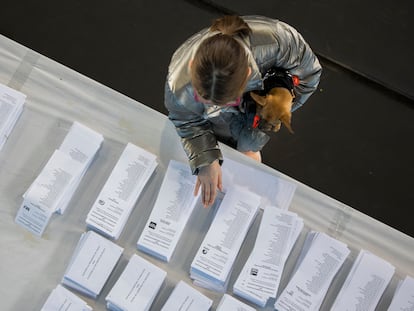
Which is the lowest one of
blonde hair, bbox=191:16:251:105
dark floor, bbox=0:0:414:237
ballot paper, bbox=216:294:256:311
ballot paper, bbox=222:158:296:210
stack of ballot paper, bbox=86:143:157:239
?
ballot paper, bbox=216:294:256:311

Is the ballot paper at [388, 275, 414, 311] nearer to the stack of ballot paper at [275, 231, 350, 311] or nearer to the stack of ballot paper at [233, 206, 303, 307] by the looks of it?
the stack of ballot paper at [275, 231, 350, 311]

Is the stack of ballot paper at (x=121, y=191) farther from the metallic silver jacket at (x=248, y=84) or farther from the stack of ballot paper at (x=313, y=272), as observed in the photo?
the stack of ballot paper at (x=313, y=272)

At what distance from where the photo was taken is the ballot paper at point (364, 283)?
1.29 meters

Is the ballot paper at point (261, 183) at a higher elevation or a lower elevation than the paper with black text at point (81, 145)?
higher

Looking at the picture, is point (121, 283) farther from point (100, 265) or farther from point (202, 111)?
point (202, 111)

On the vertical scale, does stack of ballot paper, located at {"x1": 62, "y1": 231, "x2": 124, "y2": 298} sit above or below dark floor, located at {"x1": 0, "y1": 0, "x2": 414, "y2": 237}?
below

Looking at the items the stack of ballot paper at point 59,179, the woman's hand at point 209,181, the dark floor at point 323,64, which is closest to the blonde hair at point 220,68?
the woman's hand at point 209,181

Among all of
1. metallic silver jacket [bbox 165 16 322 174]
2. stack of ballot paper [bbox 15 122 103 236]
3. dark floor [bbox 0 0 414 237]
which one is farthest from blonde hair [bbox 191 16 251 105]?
dark floor [bbox 0 0 414 237]

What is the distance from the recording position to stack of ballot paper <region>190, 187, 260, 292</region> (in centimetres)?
130

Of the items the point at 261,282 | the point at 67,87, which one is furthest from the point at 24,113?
the point at 261,282

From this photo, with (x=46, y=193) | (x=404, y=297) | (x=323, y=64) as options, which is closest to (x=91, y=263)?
(x=46, y=193)

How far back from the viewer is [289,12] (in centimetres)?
187

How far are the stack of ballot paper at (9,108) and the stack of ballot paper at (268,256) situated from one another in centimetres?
79

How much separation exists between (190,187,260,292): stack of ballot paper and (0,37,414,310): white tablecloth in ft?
0.11
